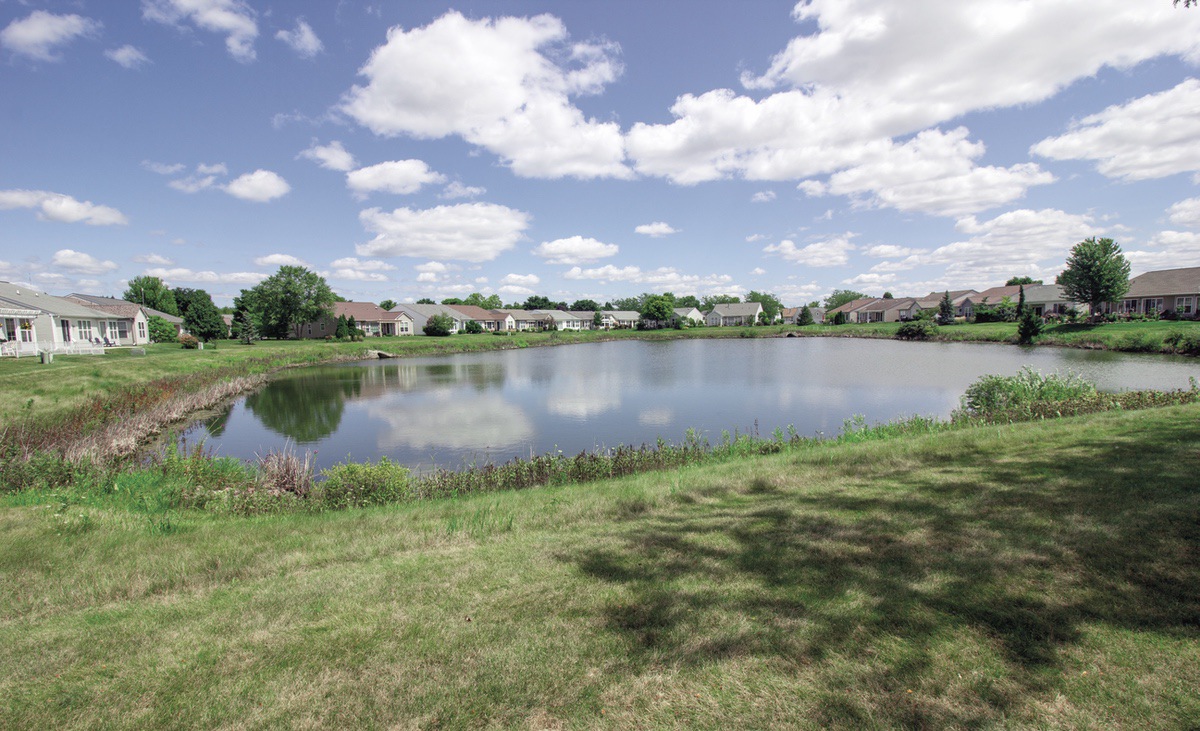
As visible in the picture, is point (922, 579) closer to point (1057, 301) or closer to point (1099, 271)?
point (1099, 271)

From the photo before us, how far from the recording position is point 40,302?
34438 millimetres

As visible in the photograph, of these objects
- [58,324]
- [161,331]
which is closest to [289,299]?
[161,331]

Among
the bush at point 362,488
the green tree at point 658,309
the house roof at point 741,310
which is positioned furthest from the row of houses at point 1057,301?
the bush at point 362,488

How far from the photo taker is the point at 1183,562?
4273 millimetres

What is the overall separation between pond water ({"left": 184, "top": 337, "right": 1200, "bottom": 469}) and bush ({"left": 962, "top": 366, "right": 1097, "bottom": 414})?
7.56 ft

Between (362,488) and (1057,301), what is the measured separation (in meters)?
90.8

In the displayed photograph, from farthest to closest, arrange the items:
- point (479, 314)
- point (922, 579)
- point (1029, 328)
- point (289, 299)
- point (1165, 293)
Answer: point (479, 314), point (289, 299), point (1165, 293), point (1029, 328), point (922, 579)

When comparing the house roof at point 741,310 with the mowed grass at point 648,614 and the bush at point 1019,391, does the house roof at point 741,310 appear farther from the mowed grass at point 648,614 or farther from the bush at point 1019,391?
the mowed grass at point 648,614

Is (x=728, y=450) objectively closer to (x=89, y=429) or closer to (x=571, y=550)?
(x=571, y=550)

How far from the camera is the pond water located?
17812mm

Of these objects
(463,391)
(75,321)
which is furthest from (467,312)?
(463,391)

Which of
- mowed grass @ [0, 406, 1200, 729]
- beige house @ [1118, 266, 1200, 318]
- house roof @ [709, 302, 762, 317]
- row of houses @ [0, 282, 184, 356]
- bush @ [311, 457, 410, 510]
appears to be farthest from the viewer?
house roof @ [709, 302, 762, 317]

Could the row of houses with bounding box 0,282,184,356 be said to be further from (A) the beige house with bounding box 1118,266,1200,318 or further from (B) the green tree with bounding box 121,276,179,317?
(A) the beige house with bounding box 1118,266,1200,318

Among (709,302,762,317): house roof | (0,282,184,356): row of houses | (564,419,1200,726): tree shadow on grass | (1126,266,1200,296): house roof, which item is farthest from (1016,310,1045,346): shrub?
(0,282,184,356): row of houses
